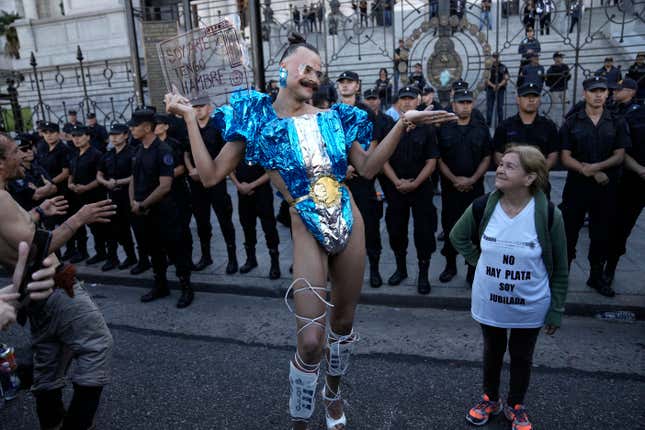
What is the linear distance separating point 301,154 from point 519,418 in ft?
6.82

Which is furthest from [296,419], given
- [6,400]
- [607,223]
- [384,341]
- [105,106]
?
[105,106]

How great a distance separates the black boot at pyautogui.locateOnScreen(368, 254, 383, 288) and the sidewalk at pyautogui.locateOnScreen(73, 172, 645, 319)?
0.07 m

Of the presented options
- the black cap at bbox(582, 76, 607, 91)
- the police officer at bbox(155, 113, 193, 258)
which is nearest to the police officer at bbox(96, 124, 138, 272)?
the police officer at bbox(155, 113, 193, 258)

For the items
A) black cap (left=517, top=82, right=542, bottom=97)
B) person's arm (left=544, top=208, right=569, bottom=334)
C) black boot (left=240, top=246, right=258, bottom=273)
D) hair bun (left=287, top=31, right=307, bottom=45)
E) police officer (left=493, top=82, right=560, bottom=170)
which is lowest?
black boot (left=240, top=246, right=258, bottom=273)

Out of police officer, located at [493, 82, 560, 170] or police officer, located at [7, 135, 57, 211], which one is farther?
police officer, located at [7, 135, 57, 211]

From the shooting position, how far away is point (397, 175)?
17.4 ft

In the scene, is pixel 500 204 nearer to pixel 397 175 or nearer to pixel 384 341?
pixel 384 341

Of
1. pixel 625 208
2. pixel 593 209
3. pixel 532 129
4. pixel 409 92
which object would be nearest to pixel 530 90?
pixel 532 129

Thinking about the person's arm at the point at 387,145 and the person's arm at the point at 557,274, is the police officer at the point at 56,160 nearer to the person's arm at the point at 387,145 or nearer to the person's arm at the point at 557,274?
the person's arm at the point at 387,145

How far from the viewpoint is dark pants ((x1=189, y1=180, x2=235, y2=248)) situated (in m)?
6.14

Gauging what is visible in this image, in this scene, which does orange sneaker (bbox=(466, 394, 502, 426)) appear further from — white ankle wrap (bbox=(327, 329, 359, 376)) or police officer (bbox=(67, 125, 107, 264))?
police officer (bbox=(67, 125, 107, 264))

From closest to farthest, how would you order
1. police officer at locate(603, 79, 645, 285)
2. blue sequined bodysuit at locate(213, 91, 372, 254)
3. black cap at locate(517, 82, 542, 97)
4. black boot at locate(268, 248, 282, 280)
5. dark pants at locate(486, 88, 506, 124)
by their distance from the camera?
blue sequined bodysuit at locate(213, 91, 372, 254)
black cap at locate(517, 82, 542, 97)
police officer at locate(603, 79, 645, 285)
black boot at locate(268, 248, 282, 280)
dark pants at locate(486, 88, 506, 124)

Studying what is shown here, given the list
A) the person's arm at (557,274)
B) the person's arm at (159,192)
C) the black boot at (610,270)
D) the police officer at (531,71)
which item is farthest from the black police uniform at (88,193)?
the police officer at (531,71)

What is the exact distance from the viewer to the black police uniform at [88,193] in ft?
22.2
